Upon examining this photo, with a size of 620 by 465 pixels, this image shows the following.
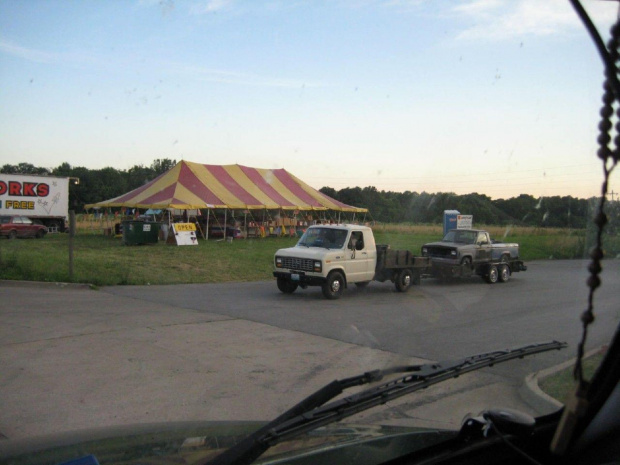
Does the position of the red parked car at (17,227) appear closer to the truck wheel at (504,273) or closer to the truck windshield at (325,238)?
the truck windshield at (325,238)

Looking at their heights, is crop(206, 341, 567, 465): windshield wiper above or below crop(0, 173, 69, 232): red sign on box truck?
below

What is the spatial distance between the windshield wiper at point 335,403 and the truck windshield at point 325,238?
511 inches

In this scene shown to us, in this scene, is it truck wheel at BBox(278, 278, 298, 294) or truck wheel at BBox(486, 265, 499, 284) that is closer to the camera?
truck wheel at BBox(278, 278, 298, 294)

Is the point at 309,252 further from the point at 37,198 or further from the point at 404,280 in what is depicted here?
the point at 37,198

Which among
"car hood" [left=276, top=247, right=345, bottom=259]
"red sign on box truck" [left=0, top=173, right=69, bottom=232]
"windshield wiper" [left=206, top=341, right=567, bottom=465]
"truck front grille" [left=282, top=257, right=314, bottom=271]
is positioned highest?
"red sign on box truck" [left=0, top=173, right=69, bottom=232]

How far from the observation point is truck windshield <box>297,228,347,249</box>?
1538 cm

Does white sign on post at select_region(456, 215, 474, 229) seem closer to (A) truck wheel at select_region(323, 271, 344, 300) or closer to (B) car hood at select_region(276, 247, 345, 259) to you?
(B) car hood at select_region(276, 247, 345, 259)

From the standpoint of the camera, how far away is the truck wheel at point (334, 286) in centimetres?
1448

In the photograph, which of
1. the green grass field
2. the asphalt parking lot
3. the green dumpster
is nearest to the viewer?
the asphalt parking lot

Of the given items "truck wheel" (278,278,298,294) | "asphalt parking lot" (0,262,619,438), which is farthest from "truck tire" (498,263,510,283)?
"truck wheel" (278,278,298,294)

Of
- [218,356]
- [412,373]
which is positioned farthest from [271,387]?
[412,373]

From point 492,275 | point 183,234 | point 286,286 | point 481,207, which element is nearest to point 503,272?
point 492,275

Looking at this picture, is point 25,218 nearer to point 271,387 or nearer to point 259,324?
point 259,324

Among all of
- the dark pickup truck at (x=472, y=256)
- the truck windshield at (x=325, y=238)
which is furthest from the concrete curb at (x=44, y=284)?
the dark pickup truck at (x=472, y=256)
